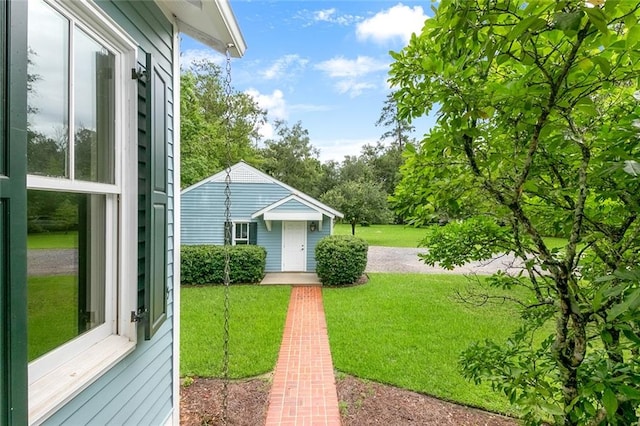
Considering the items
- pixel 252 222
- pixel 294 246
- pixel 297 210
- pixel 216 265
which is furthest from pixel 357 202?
pixel 216 265

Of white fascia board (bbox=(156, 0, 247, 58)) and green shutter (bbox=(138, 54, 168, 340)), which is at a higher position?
white fascia board (bbox=(156, 0, 247, 58))

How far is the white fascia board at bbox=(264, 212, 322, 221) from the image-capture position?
37.4ft

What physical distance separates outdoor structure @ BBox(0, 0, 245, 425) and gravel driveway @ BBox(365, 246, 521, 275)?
10.1 meters

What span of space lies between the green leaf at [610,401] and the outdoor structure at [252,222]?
10752 mm

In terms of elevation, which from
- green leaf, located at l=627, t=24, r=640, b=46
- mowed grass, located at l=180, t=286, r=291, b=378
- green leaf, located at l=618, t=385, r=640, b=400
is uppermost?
green leaf, located at l=627, t=24, r=640, b=46

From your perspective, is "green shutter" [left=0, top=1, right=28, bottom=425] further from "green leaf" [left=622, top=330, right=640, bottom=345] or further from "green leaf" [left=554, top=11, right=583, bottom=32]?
"green leaf" [left=622, top=330, right=640, bottom=345]

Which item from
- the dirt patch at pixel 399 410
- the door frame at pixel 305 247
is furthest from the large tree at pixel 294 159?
the dirt patch at pixel 399 410

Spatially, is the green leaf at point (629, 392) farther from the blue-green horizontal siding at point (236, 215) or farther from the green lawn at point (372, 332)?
the blue-green horizontal siding at point (236, 215)

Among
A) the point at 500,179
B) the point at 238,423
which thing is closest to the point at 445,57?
the point at 500,179

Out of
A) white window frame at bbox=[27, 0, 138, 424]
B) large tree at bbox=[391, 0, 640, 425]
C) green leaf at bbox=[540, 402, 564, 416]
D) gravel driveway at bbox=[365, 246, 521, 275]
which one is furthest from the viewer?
gravel driveway at bbox=[365, 246, 521, 275]

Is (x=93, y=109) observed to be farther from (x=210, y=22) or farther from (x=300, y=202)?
(x=300, y=202)

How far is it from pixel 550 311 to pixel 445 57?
1559 mm

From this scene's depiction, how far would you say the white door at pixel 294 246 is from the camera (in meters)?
12.0

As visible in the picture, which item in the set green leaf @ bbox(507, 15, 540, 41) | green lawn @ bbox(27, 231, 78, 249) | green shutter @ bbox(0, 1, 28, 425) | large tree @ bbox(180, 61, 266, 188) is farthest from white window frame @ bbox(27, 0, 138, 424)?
large tree @ bbox(180, 61, 266, 188)
